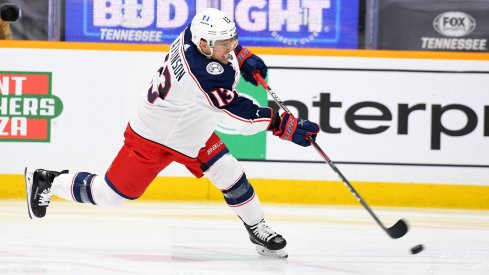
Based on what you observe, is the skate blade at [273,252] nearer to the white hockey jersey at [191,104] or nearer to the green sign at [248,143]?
the white hockey jersey at [191,104]

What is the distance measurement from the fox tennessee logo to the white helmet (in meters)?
2.67

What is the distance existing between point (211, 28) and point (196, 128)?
0.45m

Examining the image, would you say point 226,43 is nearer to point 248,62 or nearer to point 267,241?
point 248,62

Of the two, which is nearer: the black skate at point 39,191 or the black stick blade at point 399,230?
the black stick blade at point 399,230

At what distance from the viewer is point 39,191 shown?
4402 millimetres

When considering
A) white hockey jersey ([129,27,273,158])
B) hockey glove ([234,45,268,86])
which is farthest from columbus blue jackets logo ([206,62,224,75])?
hockey glove ([234,45,268,86])

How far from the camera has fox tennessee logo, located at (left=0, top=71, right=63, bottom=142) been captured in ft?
20.7

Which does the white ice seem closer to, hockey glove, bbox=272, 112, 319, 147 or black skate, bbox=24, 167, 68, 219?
black skate, bbox=24, 167, 68, 219

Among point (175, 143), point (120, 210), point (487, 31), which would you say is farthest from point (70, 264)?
point (487, 31)

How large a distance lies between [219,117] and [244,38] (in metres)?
2.58

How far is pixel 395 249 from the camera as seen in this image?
4383mm

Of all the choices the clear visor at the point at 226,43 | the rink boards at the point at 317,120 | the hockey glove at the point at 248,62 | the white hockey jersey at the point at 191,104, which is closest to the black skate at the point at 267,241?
the white hockey jersey at the point at 191,104

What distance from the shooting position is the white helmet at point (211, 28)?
12.6 ft

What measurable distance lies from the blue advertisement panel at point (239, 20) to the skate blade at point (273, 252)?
8.33ft
